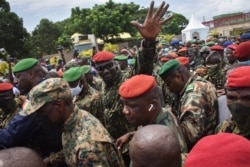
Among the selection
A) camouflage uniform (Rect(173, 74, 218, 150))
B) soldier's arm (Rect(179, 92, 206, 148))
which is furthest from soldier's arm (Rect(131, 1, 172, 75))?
soldier's arm (Rect(179, 92, 206, 148))

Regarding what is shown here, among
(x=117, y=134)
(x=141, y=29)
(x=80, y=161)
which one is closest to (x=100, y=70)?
(x=117, y=134)

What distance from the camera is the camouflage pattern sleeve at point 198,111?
2803mm

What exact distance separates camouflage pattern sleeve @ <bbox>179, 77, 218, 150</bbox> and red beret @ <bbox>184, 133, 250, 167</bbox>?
5.52 feet

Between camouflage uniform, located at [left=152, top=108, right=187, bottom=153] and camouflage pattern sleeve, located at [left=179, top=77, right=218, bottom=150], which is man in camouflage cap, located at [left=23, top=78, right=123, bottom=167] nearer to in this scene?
camouflage uniform, located at [left=152, top=108, right=187, bottom=153]

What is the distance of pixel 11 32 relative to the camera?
2641 centimetres

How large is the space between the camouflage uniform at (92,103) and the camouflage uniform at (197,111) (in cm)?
149

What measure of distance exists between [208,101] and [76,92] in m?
1.97

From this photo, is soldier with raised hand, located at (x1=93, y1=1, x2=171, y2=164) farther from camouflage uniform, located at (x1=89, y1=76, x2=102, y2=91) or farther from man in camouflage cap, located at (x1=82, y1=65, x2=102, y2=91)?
camouflage uniform, located at (x1=89, y1=76, x2=102, y2=91)

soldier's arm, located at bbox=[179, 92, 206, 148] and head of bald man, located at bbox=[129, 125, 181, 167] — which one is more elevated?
head of bald man, located at bbox=[129, 125, 181, 167]

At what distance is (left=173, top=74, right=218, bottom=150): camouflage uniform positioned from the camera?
110 inches

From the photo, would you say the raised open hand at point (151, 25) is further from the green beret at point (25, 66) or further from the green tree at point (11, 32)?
the green tree at point (11, 32)

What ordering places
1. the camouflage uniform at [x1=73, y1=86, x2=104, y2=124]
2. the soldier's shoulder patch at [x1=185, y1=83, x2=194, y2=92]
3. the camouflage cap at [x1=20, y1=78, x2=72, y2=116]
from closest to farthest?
the camouflage cap at [x1=20, y1=78, x2=72, y2=116] → the soldier's shoulder patch at [x1=185, y1=83, x2=194, y2=92] → the camouflage uniform at [x1=73, y1=86, x2=104, y2=124]

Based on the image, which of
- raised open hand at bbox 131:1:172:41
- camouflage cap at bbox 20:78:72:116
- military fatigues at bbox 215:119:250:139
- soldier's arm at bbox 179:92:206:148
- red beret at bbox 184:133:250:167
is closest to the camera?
red beret at bbox 184:133:250:167

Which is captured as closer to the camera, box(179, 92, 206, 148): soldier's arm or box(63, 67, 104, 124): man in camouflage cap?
box(179, 92, 206, 148): soldier's arm
